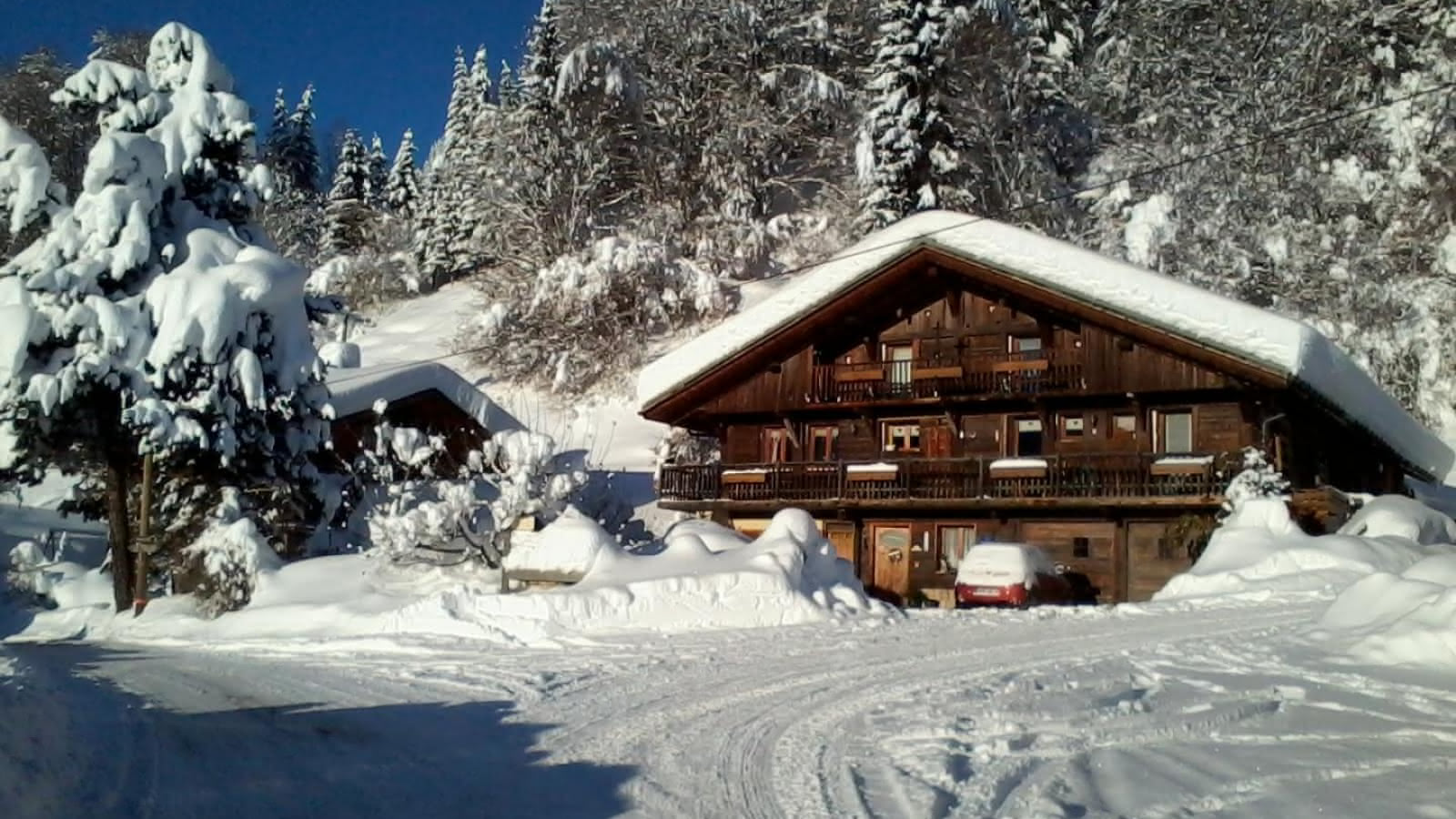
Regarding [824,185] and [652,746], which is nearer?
[652,746]

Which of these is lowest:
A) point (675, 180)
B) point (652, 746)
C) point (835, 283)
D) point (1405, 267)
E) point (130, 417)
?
point (652, 746)

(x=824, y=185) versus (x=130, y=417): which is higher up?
(x=824, y=185)

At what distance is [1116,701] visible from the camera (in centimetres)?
917

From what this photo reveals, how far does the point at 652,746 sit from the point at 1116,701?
380cm

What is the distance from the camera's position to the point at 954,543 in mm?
27859

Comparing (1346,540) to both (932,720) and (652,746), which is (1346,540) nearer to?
(932,720)

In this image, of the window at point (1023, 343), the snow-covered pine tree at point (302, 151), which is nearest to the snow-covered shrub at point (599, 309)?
the window at point (1023, 343)

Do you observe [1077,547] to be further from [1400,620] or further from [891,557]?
[1400,620]

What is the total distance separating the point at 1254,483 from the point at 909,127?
820 inches

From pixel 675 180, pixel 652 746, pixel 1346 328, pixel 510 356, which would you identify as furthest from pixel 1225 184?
pixel 652 746

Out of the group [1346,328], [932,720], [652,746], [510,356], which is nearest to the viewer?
[652,746]

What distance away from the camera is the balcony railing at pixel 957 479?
79.5ft

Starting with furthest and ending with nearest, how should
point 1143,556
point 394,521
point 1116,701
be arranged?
point 1143,556
point 394,521
point 1116,701

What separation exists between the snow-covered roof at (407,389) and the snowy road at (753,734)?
2027 cm
